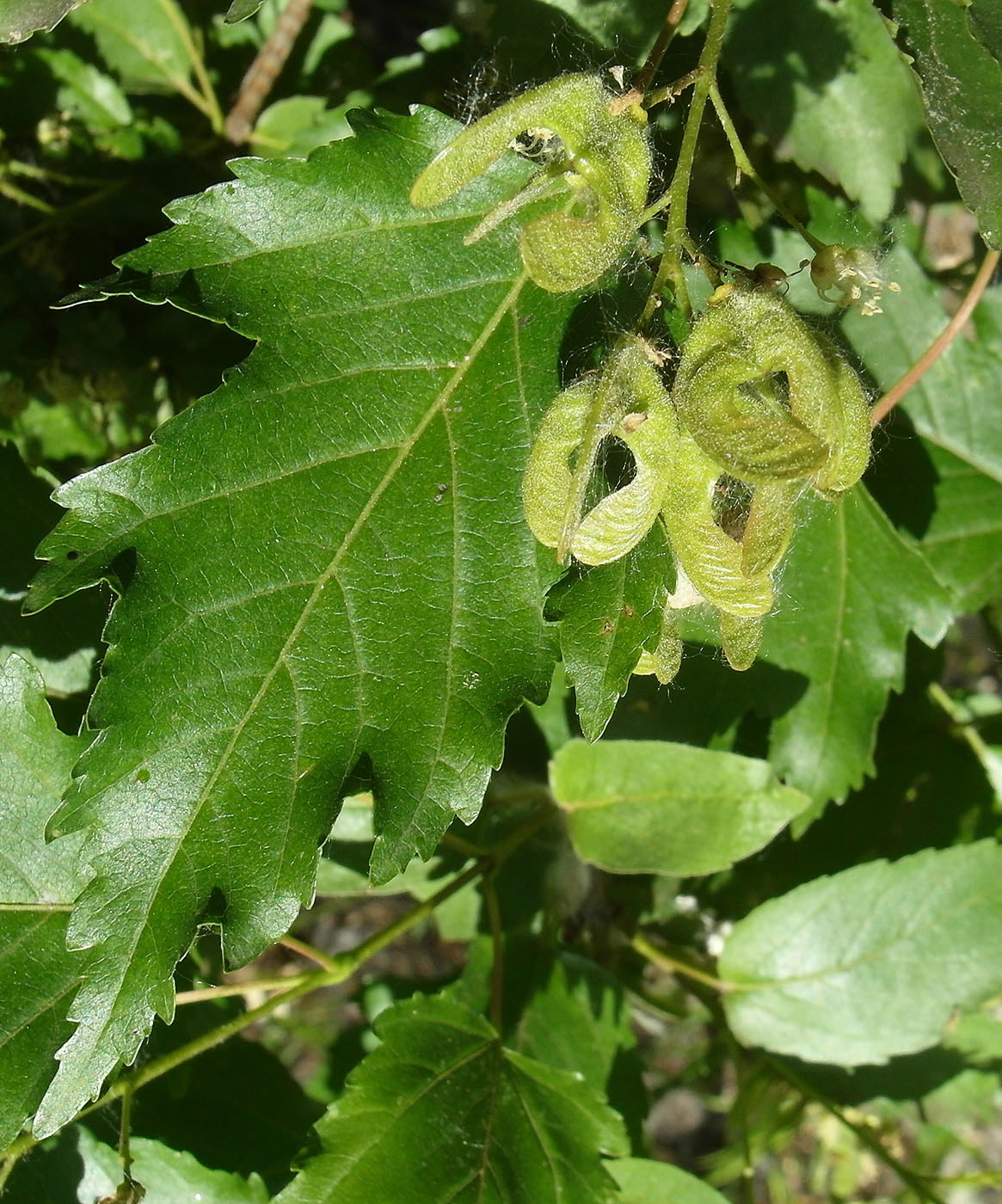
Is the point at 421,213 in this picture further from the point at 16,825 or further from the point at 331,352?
the point at 16,825

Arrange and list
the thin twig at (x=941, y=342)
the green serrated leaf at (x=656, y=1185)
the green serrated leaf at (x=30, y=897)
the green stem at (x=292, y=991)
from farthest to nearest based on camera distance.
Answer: the thin twig at (x=941, y=342) < the green serrated leaf at (x=656, y=1185) < the green stem at (x=292, y=991) < the green serrated leaf at (x=30, y=897)

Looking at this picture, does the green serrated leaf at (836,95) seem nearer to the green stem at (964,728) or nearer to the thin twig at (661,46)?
the thin twig at (661,46)

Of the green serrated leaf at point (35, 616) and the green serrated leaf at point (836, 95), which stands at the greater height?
the green serrated leaf at point (836, 95)

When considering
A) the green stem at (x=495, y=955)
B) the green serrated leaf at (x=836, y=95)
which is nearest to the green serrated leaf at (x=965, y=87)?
the green serrated leaf at (x=836, y=95)

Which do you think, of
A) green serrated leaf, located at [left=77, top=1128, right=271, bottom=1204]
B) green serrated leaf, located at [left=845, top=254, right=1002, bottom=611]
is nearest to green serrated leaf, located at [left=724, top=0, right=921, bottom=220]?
green serrated leaf, located at [left=845, top=254, right=1002, bottom=611]

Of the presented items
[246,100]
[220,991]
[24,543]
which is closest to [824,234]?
[246,100]

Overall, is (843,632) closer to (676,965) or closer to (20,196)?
(676,965)
